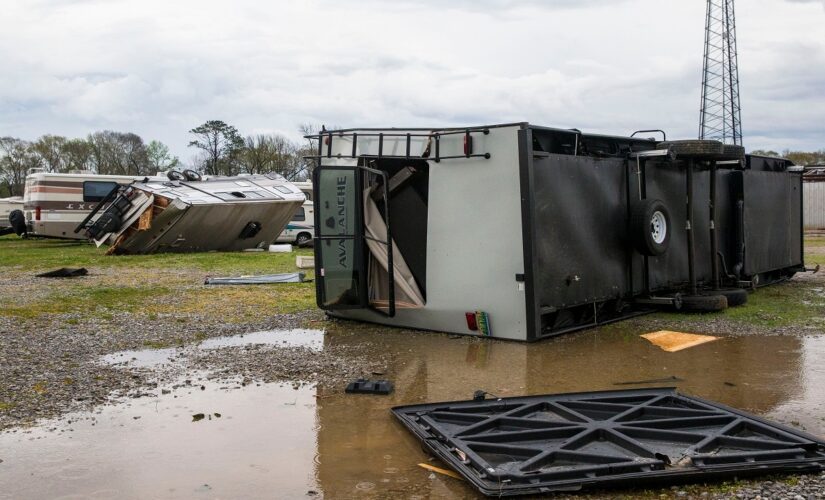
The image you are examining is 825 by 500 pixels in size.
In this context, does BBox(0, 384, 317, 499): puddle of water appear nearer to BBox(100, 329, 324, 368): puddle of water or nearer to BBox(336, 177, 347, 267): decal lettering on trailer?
BBox(100, 329, 324, 368): puddle of water

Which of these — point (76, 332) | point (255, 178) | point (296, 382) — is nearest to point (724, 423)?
point (296, 382)

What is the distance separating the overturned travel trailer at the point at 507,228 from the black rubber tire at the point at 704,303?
2 cm

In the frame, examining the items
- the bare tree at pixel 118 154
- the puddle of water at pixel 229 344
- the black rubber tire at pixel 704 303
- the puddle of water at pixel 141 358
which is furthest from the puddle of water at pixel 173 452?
the bare tree at pixel 118 154

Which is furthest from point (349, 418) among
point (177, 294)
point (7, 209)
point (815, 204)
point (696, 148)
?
point (815, 204)

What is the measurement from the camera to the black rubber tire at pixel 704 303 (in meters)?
10.8

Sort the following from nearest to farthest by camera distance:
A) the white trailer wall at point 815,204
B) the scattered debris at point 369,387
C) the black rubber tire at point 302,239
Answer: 1. the scattered debris at point 369,387
2. the black rubber tire at point 302,239
3. the white trailer wall at point 815,204

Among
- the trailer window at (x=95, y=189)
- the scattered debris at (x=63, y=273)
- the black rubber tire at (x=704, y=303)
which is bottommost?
the black rubber tire at (x=704, y=303)

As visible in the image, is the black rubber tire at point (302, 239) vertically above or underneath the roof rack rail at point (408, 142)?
underneath

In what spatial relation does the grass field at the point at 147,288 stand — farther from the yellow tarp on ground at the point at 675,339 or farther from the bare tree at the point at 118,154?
the bare tree at the point at 118,154

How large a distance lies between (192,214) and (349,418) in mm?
16756

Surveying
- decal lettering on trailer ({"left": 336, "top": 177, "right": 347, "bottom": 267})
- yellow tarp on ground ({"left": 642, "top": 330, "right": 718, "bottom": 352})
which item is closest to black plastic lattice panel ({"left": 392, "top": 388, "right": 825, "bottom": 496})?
yellow tarp on ground ({"left": 642, "top": 330, "right": 718, "bottom": 352})

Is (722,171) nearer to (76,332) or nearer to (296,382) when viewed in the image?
(296,382)

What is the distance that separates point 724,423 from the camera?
5.55m

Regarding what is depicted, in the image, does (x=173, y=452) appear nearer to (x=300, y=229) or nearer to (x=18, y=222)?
(x=300, y=229)
